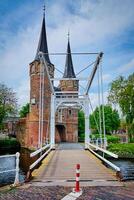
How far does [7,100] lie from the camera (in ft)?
99.7

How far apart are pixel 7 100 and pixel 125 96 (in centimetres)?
1384

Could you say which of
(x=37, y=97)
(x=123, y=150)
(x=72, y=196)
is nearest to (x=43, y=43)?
(x=37, y=97)


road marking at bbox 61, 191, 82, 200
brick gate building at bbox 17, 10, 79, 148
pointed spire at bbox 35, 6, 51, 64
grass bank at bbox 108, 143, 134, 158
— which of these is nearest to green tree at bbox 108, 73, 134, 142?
grass bank at bbox 108, 143, 134, 158

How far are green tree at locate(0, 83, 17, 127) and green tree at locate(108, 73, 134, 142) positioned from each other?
11.7m

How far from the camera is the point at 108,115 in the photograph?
151 feet

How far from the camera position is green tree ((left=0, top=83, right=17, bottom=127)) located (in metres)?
29.2

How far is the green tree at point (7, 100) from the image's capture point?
29.2 m

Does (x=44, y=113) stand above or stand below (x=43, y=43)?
below

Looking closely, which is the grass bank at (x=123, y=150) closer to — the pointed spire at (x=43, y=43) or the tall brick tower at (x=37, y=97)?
the tall brick tower at (x=37, y=97)

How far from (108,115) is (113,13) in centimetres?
3809

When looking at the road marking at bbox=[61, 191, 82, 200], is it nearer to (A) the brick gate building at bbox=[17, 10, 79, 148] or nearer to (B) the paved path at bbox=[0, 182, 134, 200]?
(B) the paved path at bbox=[0, 182, 134, 200]

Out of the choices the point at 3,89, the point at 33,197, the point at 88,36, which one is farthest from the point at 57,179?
the point at 3,89

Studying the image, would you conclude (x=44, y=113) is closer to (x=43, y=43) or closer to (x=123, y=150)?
(x=43, y=43)

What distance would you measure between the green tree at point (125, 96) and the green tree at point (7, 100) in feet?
38.5
